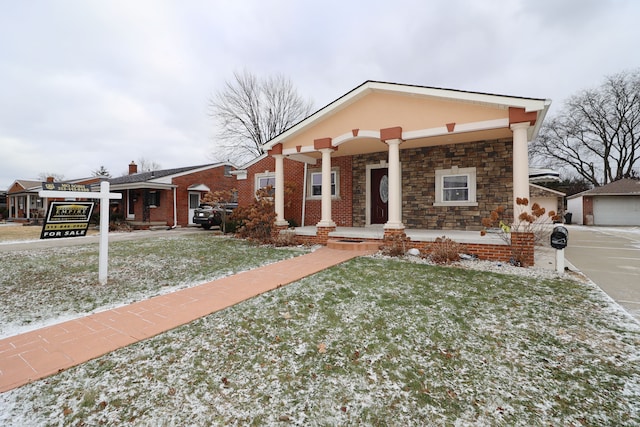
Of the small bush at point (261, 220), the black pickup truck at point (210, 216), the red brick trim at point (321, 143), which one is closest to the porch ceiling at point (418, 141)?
the red brick trim at point (321, 143)

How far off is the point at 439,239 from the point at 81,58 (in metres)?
14.2

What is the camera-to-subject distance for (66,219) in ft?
15.6

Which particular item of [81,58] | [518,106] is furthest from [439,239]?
[81,58]

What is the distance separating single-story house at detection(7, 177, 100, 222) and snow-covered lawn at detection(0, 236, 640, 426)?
2986cm

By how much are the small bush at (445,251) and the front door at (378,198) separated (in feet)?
13.7

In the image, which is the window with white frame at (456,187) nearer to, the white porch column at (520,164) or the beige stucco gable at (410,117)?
the beige stucco gable at (410,117)

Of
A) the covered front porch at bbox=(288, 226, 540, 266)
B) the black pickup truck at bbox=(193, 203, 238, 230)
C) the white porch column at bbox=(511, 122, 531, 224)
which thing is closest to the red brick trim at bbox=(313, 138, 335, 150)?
the covered front porch at bbox=(288, 226, 540, 266)

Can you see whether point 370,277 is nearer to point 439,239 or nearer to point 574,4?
point 439,239

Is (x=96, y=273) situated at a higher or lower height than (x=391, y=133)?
lower

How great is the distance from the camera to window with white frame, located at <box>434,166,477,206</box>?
9203 mm

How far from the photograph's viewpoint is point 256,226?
31.1 ft

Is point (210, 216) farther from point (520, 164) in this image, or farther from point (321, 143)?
point (520, 164)

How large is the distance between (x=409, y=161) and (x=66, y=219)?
943cm

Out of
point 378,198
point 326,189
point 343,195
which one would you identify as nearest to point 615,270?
point 378,198
